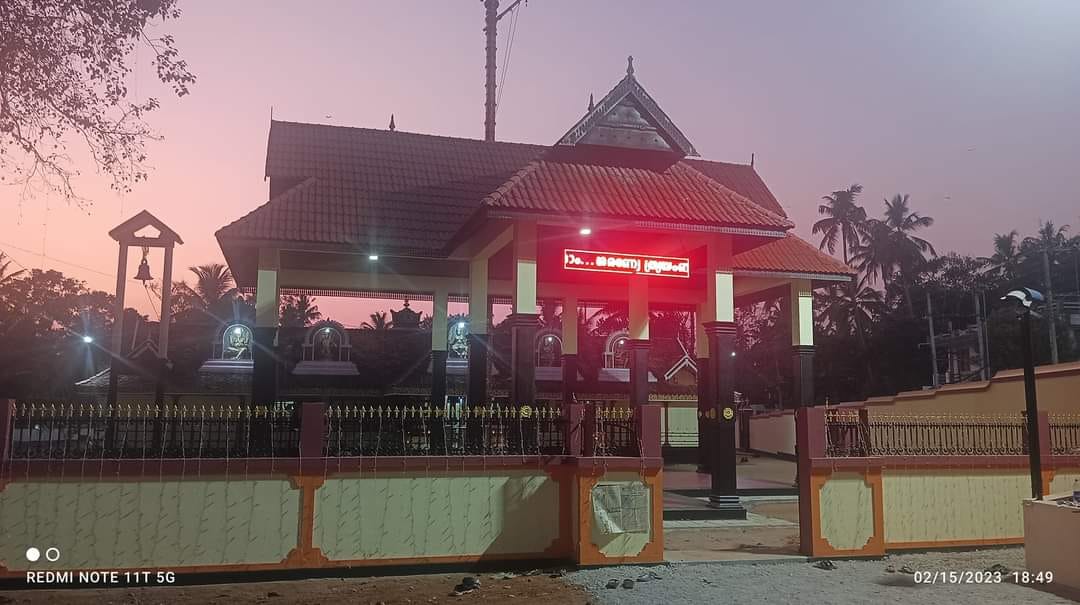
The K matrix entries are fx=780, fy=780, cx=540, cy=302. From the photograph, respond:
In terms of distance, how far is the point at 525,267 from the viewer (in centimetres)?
1209

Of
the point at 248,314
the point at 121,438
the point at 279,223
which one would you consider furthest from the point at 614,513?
the point at 248,314

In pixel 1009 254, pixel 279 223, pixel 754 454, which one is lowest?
pixel 754 454

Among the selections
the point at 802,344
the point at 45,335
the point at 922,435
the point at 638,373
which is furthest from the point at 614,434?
the point at 45,335

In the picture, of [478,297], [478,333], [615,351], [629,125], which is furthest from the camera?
[615,351]

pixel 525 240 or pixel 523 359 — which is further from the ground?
pixel 525 240

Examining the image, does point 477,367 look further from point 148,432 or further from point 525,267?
point 148,432

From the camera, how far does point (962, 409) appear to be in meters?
19.4

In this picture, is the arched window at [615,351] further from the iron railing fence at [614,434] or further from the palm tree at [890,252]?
the palm tree at [890,252]

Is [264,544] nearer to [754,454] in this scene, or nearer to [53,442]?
[53,442]

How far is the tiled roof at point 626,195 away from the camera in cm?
1229

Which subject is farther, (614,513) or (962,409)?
(962,409)

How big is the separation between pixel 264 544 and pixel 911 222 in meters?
52.7

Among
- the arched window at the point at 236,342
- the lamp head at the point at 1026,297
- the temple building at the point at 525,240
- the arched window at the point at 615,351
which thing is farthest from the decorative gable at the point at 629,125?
the arched window at the point at 236,342

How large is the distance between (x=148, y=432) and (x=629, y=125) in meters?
9.44
